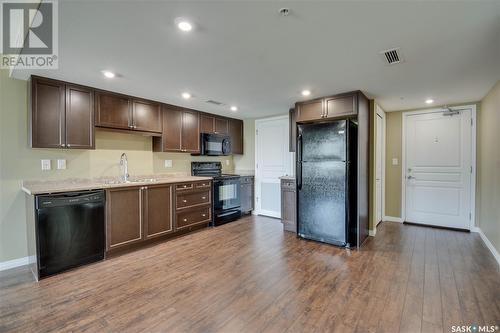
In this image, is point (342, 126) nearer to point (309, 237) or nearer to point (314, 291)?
point (309, 237)

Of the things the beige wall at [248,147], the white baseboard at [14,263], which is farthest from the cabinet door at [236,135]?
the white baseboard at [14,263]

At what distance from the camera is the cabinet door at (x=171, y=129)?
4064 mm

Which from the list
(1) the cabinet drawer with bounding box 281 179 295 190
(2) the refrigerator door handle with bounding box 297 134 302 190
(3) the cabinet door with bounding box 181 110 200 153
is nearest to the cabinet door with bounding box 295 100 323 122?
(2) the refrigerator door handle with bounding box 297 134 302 190

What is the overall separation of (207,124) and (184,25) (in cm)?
311

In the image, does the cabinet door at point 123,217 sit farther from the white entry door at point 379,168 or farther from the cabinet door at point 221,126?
the white entry door at point 379,168

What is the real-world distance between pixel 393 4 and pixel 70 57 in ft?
9.06

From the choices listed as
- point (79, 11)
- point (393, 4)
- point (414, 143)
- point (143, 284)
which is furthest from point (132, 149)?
point (414, 143)

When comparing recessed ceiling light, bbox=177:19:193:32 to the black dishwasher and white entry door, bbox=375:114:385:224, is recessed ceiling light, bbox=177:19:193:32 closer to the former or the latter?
the black dishwasher

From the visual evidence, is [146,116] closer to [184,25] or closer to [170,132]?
[170,132]

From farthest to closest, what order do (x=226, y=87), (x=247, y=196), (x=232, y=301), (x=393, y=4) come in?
(x=247, y=196) → (x=226, y=87) → (x=232, y=301) → (x=393, y=4)

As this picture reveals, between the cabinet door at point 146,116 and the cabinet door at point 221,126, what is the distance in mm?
1357

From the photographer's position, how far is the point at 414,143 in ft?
14.8

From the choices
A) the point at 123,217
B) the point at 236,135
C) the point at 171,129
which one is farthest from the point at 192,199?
the point at 236,135

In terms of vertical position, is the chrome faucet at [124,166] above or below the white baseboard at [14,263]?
above
